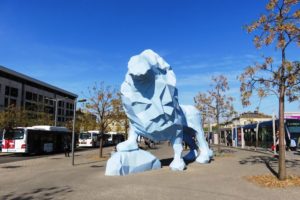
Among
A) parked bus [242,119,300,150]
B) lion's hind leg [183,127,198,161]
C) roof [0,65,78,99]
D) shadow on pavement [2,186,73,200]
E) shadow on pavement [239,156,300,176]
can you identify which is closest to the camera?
shadow on pavement [2,186,73,200]

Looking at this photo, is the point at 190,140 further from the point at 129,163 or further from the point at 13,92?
the point at 13,92

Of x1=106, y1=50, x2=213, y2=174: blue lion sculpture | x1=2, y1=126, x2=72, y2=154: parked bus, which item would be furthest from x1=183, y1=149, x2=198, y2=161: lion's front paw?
x1=2, y1=126, x2=72, y2=154: parked bus

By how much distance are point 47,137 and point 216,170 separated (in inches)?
963

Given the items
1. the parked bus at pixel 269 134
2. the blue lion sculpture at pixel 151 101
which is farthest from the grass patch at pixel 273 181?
the parked bus at pixel 269 134

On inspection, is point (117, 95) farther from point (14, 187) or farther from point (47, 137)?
point (14, 187)

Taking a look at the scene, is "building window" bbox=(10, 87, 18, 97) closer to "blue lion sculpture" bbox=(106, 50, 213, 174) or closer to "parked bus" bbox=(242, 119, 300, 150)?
"parked bus" bbox=(242, 119, 300, 150)

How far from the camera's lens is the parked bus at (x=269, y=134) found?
1377 inches

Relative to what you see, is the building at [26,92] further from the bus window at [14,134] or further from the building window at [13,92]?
the bus window at [14,134]

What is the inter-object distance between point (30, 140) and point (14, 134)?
1.46m

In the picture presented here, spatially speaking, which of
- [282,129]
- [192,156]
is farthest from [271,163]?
[282,129]

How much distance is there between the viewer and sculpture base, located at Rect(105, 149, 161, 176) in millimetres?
15727

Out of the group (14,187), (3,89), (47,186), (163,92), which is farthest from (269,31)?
(3,89)

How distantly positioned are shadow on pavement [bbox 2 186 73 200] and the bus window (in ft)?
76.6

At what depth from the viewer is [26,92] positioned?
85000 millimetres
